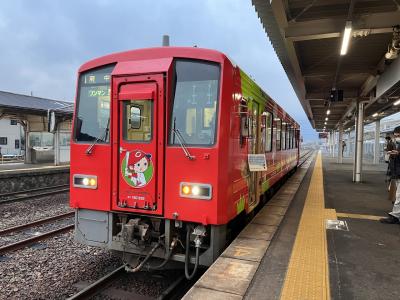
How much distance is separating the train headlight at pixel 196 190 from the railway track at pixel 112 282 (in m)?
1.22

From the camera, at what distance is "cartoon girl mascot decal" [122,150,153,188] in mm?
4312

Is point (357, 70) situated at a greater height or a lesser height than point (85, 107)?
greater

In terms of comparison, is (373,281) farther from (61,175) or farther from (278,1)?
(61,175)

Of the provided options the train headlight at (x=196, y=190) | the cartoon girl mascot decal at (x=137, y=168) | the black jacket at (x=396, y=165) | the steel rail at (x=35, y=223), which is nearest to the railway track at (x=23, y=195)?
the steel rail at (x=35, y=223)

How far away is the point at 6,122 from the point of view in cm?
3669

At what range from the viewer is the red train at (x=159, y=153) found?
4.11m

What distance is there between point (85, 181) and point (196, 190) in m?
1.62

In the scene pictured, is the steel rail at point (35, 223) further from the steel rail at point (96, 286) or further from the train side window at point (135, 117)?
the train side window at point (135, 117)

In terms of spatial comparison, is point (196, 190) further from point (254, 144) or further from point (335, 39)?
point (335, 39)

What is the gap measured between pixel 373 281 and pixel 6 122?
132 feet

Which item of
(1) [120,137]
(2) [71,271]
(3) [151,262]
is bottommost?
(2) [71,271]

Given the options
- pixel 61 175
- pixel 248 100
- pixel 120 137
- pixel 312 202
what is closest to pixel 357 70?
pixel 312 202

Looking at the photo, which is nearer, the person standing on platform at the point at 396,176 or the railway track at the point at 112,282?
the railway track at the point at 112,282

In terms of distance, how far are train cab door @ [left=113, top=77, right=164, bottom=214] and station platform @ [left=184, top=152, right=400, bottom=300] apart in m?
1.20
